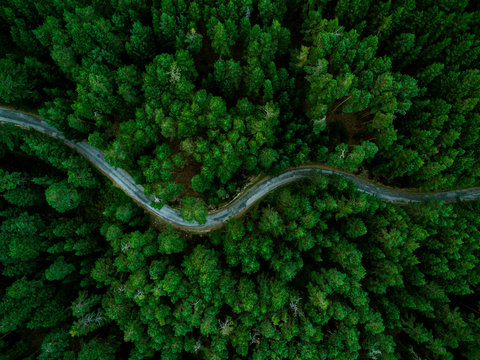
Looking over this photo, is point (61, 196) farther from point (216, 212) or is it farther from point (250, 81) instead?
point (250, 81)

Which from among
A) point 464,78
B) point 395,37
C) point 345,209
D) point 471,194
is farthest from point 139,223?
point 471,194

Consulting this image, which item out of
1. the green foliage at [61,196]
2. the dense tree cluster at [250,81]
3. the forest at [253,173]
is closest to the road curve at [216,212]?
the forest at [253,173]

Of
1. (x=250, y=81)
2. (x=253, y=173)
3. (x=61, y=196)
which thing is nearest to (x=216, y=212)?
(x=253, y=173)

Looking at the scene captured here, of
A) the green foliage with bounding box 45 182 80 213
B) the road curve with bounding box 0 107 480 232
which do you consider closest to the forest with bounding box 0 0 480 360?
the green foliage with bounding box 45 182 80 213

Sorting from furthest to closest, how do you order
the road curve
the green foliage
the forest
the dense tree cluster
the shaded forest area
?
the road curve, the green foliage, the shaded forest area, the forest, the dense tree cluster

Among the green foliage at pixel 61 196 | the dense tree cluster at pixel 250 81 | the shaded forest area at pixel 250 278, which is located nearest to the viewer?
the dense tree cluster at pixel 250 81

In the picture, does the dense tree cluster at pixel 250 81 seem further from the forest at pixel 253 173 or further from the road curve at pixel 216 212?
the road curve at pixel 216 212

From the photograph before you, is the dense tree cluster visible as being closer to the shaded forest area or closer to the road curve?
the road curve
